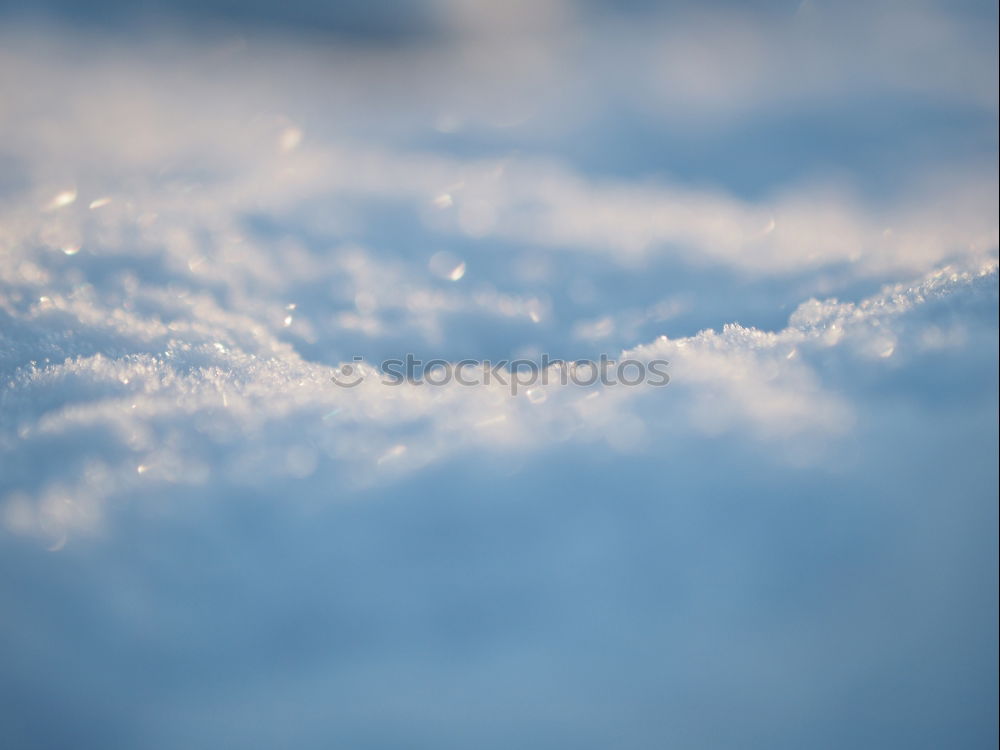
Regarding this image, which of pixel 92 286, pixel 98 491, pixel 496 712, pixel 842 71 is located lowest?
pixel 496 712

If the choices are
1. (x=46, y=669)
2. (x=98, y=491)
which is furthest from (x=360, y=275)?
(x=46, y=669)

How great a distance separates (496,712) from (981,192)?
640mm

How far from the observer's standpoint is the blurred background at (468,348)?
50 cm

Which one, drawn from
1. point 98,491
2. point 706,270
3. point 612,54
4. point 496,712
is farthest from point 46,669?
point 612,54

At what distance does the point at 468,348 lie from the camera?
0.62 m

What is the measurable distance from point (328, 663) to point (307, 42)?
0.63 m

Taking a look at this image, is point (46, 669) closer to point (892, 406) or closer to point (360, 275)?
point (360, 275)

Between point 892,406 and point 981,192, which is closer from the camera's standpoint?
point 892,406

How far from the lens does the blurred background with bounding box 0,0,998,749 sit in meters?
0.50

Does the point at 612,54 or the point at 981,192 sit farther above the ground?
→ the point at 612,54

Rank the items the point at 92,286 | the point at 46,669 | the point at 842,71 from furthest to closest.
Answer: the point at 842,71
the point at 92,286
the point at 46,669

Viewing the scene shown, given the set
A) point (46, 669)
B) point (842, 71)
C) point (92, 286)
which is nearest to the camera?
point (46, 669)

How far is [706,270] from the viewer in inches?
26.1

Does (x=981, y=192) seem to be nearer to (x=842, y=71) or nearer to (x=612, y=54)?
(x=842, y=71)
